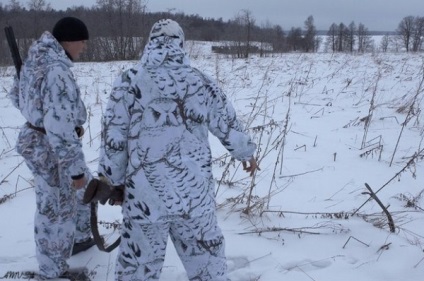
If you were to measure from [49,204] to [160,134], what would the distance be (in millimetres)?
1024

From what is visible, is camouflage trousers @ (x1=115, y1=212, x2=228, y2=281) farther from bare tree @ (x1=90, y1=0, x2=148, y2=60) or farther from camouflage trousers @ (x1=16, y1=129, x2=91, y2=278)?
bare tree @ (x1=90, y1=0, x2=148, y2=60)

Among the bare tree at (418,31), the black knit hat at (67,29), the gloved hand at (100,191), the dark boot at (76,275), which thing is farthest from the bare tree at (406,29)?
the gloved hand at (100,191)

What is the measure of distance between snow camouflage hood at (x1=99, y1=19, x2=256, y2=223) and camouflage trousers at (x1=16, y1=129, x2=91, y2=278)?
0.64 m

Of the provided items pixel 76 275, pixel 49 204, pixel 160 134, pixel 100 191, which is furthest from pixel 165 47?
pixel 76 275

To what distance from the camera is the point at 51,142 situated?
2.04 metres

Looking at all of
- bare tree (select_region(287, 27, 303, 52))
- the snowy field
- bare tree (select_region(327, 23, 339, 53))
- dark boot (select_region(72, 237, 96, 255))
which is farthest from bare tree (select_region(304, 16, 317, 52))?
dark boot (select_region(72, 237, 96, 255))

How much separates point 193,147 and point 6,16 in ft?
98.7

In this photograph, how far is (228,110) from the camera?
1.87 m

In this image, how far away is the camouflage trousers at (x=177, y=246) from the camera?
180 centimetres

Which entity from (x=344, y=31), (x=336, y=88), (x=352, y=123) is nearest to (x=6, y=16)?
(x=336, y=88)

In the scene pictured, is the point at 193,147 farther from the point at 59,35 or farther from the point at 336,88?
the point at 336,88

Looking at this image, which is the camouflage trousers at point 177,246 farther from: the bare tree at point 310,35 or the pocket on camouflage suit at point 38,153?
the bare tree at point 310,35

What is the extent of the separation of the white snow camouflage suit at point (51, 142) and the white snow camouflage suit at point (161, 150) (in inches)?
17.0

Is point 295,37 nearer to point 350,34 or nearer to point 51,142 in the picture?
point 350,34
